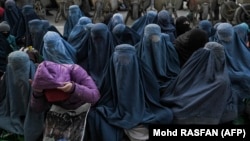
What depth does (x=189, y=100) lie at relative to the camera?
3.49 m

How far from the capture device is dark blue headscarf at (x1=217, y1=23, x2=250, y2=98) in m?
3.96

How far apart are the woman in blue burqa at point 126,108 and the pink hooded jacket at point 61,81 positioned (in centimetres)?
38

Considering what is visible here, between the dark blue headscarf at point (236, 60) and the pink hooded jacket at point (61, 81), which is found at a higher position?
the pink hooded jacket at point (61, 81)

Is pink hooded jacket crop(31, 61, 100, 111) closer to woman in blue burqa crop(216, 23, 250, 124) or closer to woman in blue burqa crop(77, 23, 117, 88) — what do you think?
woman in blue burqa crop(77, 23, 117, 88)

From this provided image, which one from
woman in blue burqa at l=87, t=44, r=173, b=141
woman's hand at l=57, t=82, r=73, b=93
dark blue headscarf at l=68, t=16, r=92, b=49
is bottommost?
woman in blue burqa at l=87, t=44, r=173, b=141

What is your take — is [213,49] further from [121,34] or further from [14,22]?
[14,22]

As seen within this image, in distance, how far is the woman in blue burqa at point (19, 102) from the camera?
3.26 meters

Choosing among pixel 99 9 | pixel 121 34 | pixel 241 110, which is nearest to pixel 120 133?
pixel 241 110

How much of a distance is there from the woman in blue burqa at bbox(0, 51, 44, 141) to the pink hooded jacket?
27 centimetres

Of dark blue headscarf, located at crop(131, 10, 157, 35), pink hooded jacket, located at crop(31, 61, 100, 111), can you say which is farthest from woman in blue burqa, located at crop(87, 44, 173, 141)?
dark blue headscarf, located at crop(131, 10, 157, 35)

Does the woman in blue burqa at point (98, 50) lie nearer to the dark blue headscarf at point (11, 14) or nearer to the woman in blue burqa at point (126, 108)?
the woman in blue burqa at point (126, 108)

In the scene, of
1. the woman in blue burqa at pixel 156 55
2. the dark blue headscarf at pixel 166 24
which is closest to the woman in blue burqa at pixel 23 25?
the dark blue headscarf at pixel 166 24

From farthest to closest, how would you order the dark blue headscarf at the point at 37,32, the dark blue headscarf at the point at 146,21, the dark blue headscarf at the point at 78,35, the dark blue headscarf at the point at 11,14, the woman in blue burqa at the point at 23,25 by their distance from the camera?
1. the dark blue headscarf at the point at 11,14
2. the woman in blue burqa at the point at 23,25
3. the dark blue headscarf at the point at 146,21
4. the dark blue headscarf at the point at 37,32
5. the dark blue headscarf at the point at 78,35

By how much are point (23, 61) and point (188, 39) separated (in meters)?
2.12
